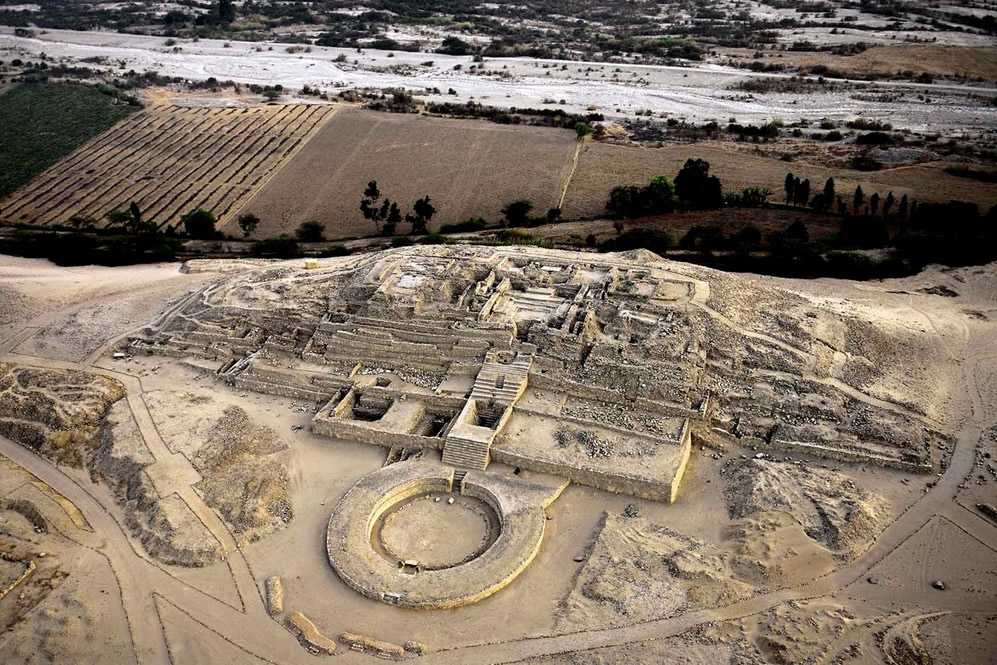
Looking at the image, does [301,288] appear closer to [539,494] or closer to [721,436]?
[539,494]

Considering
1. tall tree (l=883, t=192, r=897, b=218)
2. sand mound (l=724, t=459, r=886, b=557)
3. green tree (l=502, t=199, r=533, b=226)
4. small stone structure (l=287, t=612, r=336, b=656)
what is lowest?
small stone structure (l=287, t=612, r=336, b=656)

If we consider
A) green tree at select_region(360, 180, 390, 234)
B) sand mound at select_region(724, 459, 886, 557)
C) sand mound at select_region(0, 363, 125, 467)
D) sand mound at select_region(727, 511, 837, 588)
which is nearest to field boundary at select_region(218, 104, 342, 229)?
green tree at select_region(360, 180, 390, 234)

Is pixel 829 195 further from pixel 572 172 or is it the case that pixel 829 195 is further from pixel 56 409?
pixel 56 409

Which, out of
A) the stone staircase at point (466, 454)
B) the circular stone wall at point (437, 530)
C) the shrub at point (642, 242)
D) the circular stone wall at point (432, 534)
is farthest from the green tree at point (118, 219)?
the circular stone wall at point (437, 530)

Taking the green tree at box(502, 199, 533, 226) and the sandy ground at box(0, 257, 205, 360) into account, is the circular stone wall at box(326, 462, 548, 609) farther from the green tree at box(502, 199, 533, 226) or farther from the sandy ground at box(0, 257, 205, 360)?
the green tree at box(502, 199, 533, 226)

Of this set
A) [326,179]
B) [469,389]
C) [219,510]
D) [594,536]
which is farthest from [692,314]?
[326,179]

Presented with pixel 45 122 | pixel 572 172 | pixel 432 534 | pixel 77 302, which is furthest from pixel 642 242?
pixel 45 122
